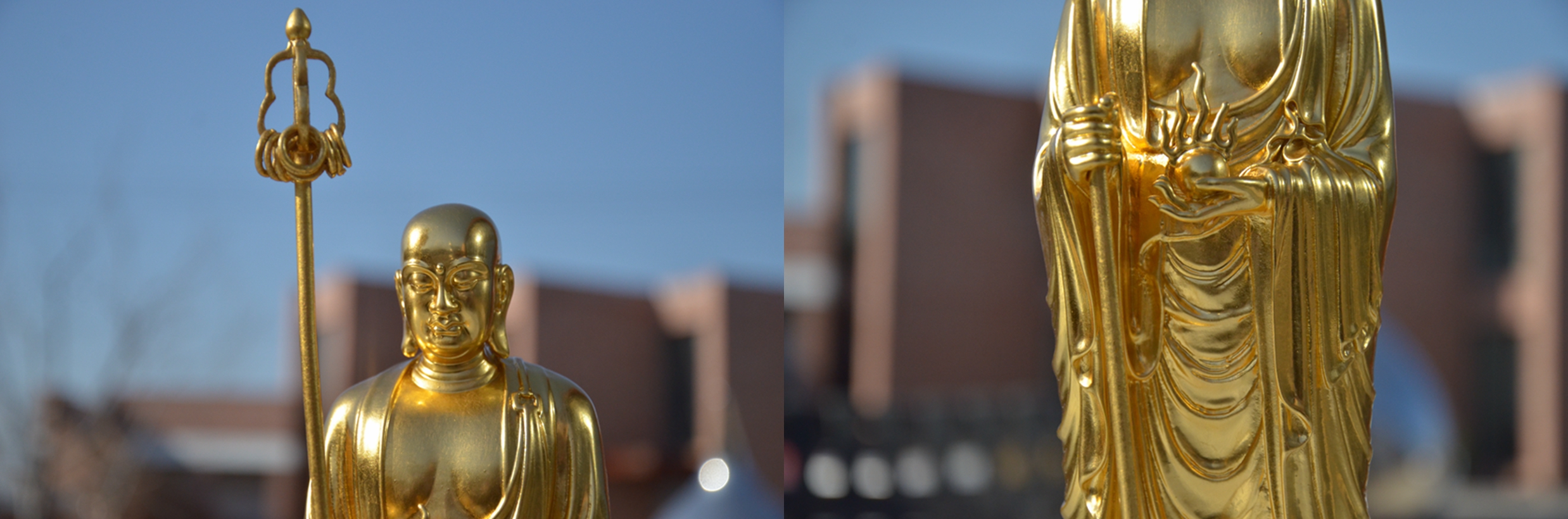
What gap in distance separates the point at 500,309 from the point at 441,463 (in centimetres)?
36

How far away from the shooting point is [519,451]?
2.54m

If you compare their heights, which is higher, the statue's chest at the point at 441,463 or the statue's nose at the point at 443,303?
the statue's nose at the point at 443,303

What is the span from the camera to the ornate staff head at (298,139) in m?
2.13

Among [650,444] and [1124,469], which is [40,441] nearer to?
[650,444]

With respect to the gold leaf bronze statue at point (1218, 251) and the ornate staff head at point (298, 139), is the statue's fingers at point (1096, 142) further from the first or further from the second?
the ornate staff head at point (298, 139)

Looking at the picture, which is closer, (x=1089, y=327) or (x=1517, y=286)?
(x=1089, y=327)

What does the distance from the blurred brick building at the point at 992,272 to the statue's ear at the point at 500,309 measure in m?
5.61

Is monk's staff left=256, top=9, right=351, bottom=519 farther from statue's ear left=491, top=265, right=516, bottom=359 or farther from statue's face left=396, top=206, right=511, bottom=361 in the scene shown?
statue's ear left=491, top=265, right=516, bottom=359

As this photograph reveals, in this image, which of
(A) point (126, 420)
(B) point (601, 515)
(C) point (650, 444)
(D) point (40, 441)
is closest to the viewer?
(B) point (601, 515)

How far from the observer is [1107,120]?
7.16 ft

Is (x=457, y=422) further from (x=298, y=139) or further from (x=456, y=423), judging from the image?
(x=298, y=139)

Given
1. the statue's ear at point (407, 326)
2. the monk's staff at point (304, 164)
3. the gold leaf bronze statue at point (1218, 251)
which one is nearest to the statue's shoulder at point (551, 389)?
the statue's ear at point (407, 326)

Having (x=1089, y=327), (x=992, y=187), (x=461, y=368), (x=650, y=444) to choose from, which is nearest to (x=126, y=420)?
(x=650, y=444)

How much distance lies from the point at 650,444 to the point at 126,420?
2.97 meters
